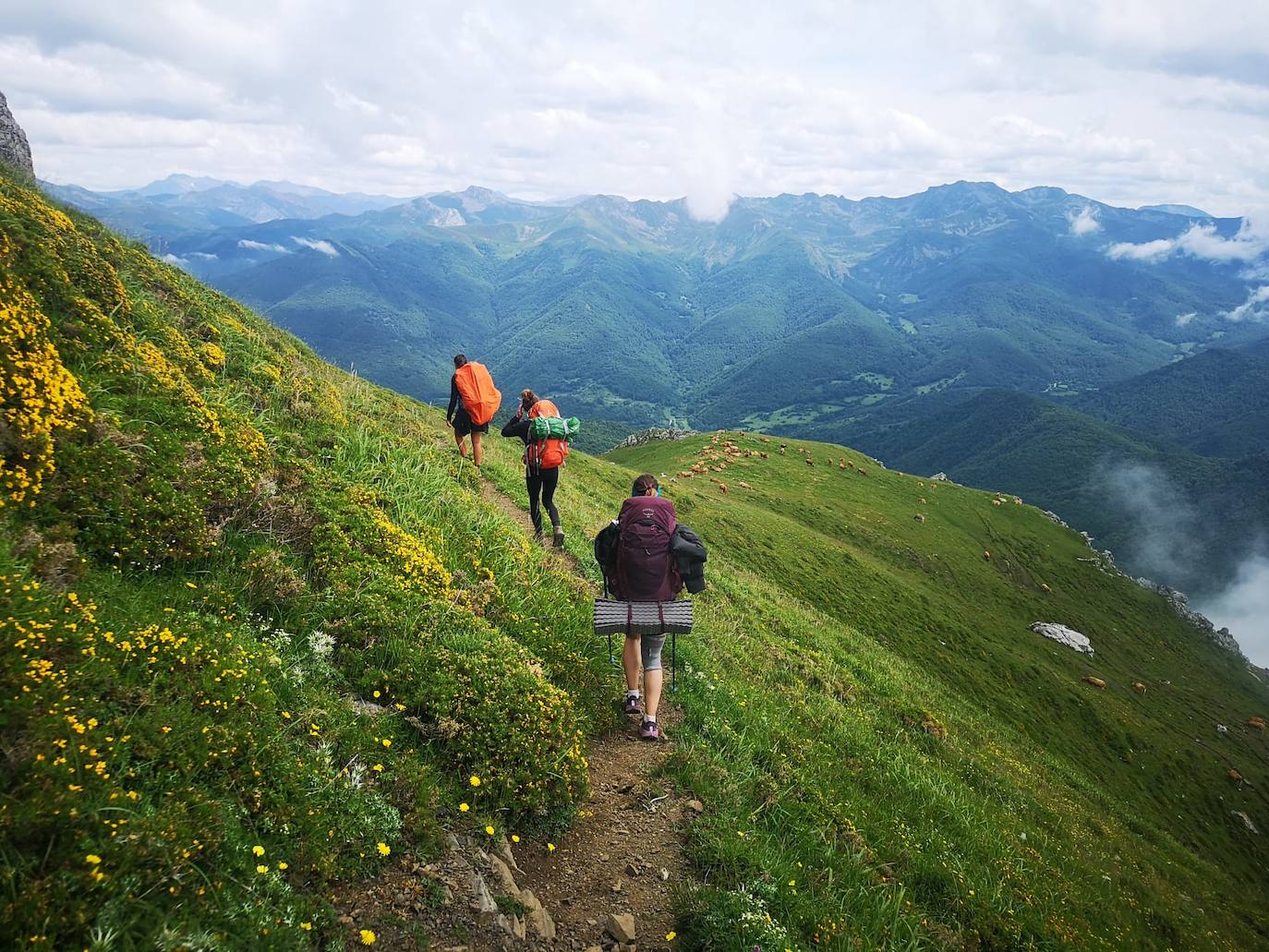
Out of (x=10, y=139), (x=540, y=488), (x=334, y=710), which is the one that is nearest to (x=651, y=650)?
(x=334, y=710)

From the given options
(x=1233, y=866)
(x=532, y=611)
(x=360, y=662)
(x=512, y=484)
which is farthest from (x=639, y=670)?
(x=1233, y=866)

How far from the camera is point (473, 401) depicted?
1609 cm

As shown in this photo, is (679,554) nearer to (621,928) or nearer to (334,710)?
(621,928)

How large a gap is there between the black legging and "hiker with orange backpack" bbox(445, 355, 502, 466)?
133 inches

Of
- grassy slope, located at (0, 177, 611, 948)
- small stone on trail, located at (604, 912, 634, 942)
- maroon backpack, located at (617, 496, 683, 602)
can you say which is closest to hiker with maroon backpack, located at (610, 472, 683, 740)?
maroon backpack, located at (617, 496, 683, 602)

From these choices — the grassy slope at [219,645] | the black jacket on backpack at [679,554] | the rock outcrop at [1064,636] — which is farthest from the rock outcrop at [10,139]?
the rock outcrop at [1064,636]

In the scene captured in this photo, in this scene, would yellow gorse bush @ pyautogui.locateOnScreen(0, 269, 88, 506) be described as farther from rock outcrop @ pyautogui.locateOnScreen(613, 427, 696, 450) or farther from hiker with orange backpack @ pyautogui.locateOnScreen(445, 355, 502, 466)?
rock outcrop @ pyautogui.locateOnScreen(613, 427, 696, 450)

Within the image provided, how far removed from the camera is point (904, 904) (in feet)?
24.5

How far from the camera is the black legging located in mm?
13477

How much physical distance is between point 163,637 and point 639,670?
18.8 feet

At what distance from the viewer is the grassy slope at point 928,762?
307 inches

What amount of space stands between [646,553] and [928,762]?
29.2 feet

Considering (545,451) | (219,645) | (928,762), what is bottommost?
(928,762)

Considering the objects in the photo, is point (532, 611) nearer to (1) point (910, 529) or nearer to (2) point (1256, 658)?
(1) point (910, 529)
